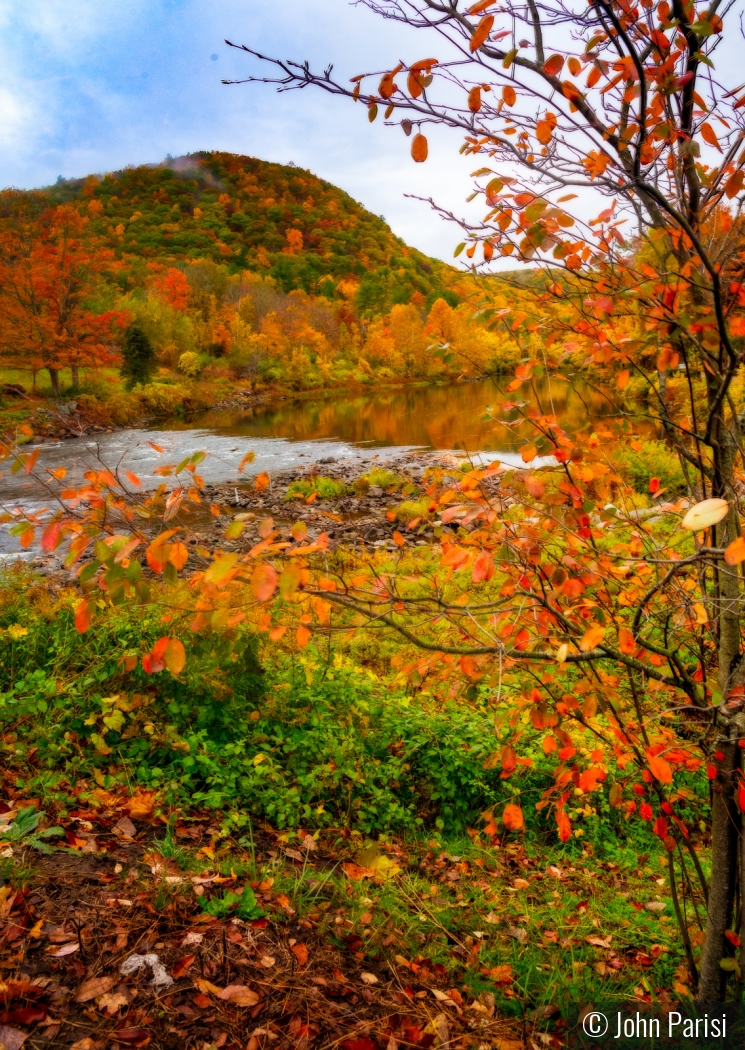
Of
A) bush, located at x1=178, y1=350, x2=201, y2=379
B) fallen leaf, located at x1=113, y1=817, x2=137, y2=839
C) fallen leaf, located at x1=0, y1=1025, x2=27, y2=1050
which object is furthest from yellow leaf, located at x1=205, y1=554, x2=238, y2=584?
bush, located at x1=178, y1=350, x2=201, y2=379

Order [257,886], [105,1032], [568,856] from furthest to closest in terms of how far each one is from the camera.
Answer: [568,856] < [257,886] < [105,1032]

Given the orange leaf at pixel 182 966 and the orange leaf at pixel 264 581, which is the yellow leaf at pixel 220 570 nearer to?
the orange leaf at pixel 264 581

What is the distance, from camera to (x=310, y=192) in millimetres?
118000

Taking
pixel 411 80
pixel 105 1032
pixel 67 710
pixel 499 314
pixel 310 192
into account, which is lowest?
pixel 105 1032

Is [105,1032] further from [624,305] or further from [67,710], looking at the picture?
[624,305]

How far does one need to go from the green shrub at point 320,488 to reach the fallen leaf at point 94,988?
11.8 meters

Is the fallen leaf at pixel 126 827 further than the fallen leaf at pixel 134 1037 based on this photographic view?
Yes

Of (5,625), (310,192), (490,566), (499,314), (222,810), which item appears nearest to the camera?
(490,566)

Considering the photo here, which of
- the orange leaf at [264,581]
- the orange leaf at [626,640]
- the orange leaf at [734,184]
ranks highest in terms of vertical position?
the orange leaf at [734,184]

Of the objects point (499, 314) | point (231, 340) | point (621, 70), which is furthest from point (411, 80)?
point (231, 340)

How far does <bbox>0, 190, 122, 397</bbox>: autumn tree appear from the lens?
76.1 feet

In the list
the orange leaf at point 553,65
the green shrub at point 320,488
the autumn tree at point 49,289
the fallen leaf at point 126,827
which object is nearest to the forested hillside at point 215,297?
the autumn tree at point 49,289

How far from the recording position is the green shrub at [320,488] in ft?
45.2

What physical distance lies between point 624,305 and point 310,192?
5308 inches
